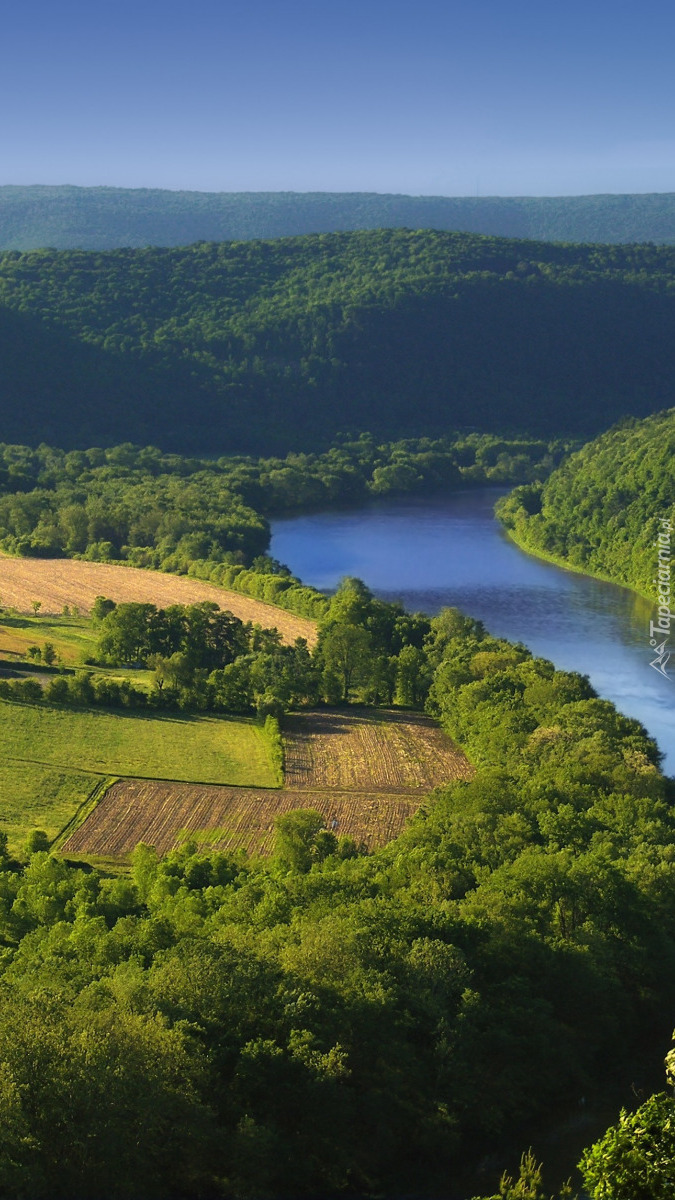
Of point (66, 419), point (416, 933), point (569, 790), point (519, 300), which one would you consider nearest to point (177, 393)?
point (66, 419)

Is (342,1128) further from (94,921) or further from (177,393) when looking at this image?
(177,393)

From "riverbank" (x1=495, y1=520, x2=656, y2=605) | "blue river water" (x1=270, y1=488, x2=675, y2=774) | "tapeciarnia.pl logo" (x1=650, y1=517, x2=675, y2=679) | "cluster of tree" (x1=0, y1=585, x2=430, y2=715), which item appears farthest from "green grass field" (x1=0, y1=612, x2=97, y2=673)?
"riverbank" (x1=495, y1=520, x2=656, y2=605)

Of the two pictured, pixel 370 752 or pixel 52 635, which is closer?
pixel 370 752

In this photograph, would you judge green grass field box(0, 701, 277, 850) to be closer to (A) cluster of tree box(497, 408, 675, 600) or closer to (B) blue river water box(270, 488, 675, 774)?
(B) blue river water box(270, 488, 675, 774)

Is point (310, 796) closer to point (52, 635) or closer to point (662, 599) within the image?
point (52, 635)

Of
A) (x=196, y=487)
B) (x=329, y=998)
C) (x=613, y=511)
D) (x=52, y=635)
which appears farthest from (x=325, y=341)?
(x=329, y=998)

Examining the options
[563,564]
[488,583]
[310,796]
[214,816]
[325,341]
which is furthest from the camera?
[325,341]
